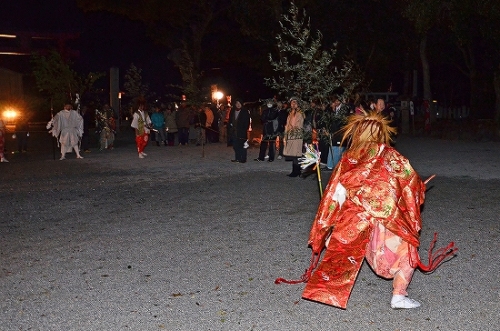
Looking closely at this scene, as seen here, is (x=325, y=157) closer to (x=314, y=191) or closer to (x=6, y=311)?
(x=314, y=191)

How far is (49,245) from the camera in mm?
7996

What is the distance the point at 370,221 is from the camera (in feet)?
17.3

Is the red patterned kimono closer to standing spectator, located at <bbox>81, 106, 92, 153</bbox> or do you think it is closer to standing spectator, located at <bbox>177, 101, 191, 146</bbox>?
standing spectator, located at <bbox>81, 106, 92, 153</bbox>

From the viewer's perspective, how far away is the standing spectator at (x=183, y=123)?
25000 millimetres

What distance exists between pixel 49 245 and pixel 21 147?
52.3 ft

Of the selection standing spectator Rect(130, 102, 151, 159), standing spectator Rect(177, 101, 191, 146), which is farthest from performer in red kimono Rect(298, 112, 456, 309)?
standing spectator Rect(177, 101, 191, 146)

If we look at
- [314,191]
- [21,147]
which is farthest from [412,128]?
[314,191]

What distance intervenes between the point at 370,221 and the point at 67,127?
1571cm

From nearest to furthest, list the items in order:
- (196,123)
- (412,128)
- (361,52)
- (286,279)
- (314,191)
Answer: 1. (286,279)
2. (314,191)
3. (196,123)
4. (412,128)
5. (361,52)

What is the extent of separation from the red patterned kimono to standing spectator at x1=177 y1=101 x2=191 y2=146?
782 inches

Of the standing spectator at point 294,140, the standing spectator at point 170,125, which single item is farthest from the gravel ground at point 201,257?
the standing spectator at point 170,125

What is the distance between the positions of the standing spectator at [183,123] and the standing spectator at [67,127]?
5.72 m

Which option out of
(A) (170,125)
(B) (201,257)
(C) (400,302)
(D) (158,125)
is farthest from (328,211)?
(A) (170,125)

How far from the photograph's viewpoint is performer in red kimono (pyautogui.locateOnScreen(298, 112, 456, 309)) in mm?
5156
